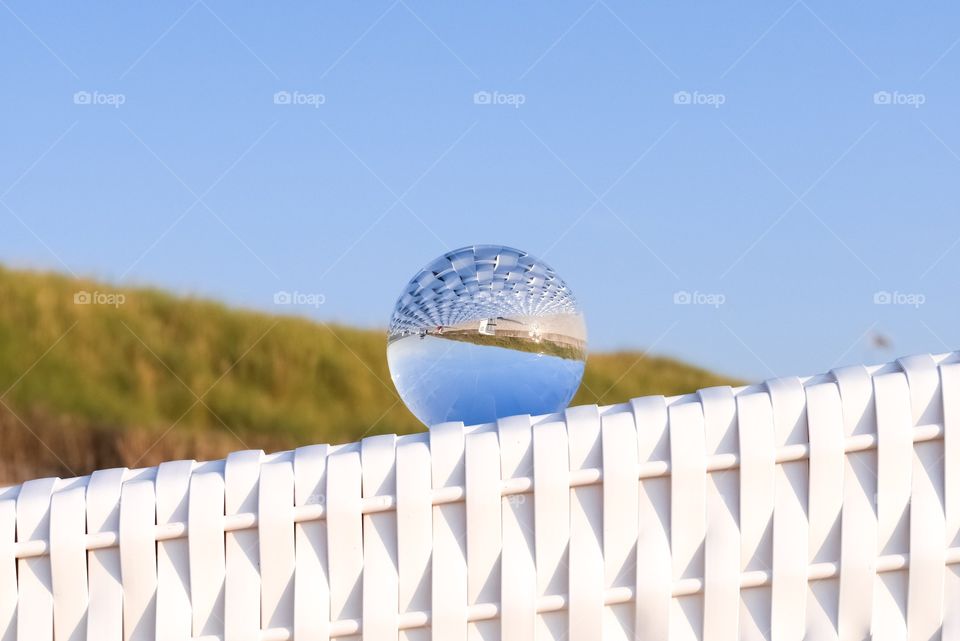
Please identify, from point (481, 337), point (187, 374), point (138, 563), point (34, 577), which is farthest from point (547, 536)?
point (187, 374)

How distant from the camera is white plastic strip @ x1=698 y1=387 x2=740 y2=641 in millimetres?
1162

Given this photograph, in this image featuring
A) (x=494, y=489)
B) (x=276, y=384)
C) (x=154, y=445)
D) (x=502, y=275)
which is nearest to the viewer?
(x=494, y=489)

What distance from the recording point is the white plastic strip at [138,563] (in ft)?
3.80

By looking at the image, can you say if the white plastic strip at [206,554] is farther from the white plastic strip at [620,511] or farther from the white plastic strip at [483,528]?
the white plastic strip at [620,511]

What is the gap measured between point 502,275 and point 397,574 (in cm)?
137

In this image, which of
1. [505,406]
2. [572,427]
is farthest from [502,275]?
[572,427]

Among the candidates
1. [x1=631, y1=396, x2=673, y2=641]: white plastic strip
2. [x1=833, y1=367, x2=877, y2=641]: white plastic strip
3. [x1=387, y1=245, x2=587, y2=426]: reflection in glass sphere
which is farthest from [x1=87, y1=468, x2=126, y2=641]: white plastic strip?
[x1=387, y1=245, x2=587, y2=426]: reflection in glass sphere

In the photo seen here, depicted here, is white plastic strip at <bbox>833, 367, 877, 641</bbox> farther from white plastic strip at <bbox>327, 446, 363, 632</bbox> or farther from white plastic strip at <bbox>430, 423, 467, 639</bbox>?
white plastic strip at <bbox>327, 446, 363, 632</bbox>

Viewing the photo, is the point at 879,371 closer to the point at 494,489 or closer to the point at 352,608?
the point at 494,489

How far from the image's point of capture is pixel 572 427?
1174mm

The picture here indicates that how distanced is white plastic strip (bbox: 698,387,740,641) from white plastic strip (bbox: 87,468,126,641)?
697 millimetres

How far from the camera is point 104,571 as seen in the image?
1173 millimetres

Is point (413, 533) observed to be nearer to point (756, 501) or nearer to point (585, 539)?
point (585, 539)

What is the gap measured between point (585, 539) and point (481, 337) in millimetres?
1283
